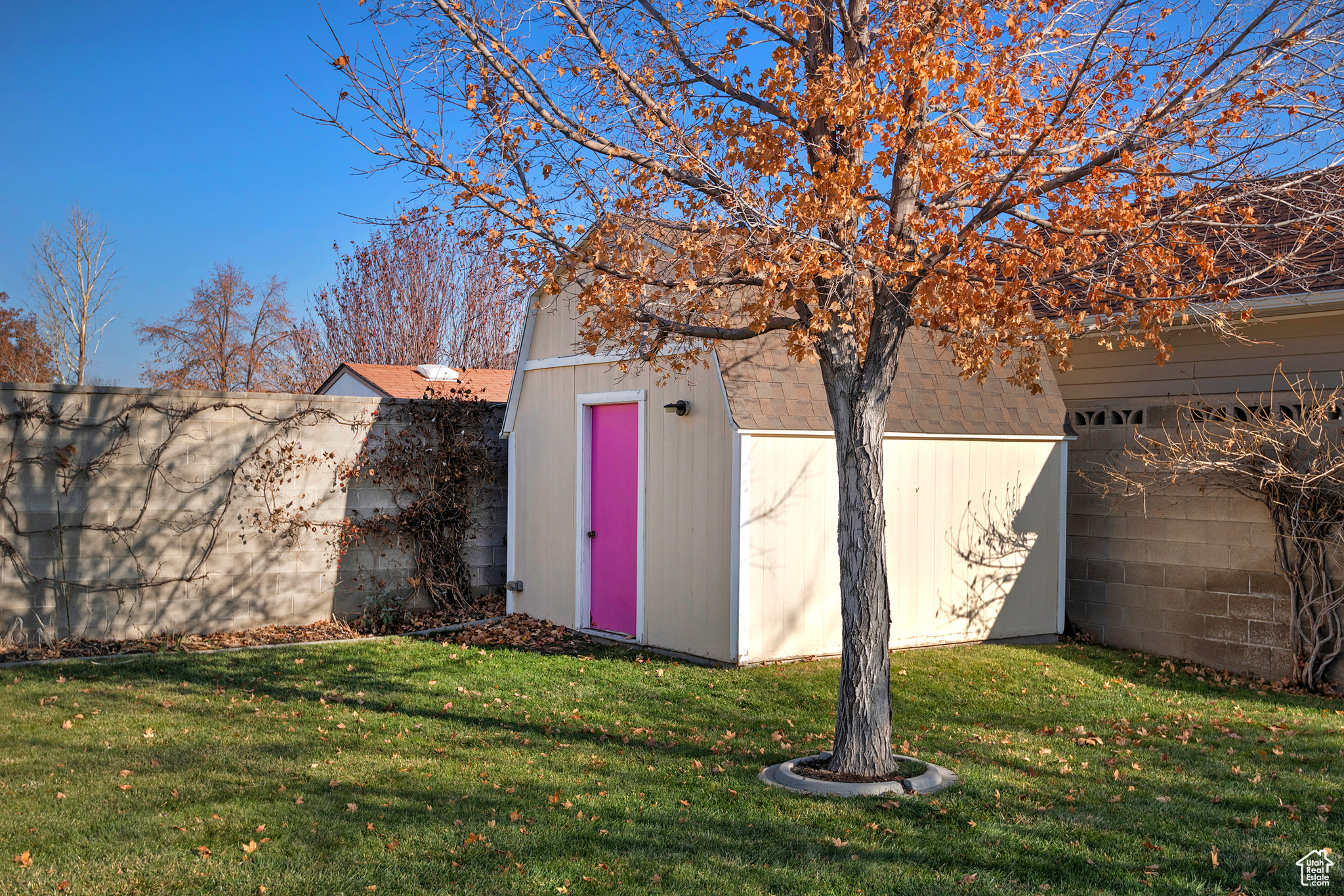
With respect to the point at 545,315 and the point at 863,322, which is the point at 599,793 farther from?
the point at 545,315

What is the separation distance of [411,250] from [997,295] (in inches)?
1125

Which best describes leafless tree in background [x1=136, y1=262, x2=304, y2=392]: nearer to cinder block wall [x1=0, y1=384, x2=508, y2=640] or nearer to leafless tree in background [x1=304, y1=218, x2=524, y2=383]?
leafless tree in background [x1=304, y1=218, x2=524, y2=383]

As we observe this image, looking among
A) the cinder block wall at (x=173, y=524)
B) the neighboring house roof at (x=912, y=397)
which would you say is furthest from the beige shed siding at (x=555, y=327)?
the neighboring house roof at (x=912, y=397)

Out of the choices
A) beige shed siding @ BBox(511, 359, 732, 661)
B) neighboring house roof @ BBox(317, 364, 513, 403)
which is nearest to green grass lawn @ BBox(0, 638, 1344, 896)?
beige shed siding @ BBox(511, 359, 732, 661)

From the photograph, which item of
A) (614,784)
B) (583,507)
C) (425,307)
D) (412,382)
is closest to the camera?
(614,784)

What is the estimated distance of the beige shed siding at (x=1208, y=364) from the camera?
30.5ft

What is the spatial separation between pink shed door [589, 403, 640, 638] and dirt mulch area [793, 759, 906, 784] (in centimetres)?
435

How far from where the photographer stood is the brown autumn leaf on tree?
32.2 meters

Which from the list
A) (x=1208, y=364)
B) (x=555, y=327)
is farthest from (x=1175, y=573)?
(x=555, y=327)

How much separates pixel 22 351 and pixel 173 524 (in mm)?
28621

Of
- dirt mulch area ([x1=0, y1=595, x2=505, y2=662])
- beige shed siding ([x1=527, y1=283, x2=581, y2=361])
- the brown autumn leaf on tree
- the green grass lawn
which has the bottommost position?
the green grass lawn

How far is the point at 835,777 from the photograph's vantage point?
18.2ft

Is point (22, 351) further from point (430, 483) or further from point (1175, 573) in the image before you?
point (1175, 573)

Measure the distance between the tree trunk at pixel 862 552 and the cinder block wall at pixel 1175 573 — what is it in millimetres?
5314
